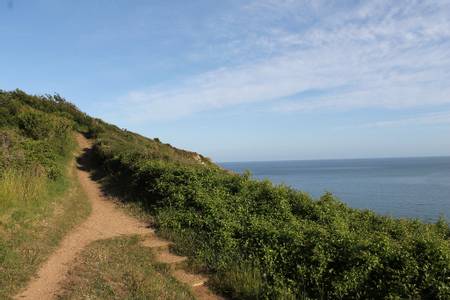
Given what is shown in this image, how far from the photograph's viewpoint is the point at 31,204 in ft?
39.7

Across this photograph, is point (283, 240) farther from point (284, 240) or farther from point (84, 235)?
point (84, 235)

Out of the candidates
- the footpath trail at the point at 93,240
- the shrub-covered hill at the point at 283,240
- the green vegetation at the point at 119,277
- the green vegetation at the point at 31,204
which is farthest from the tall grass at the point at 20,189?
the shrub-covered hill at the point at 283,240

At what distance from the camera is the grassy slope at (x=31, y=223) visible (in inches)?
318

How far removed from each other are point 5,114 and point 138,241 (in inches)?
695

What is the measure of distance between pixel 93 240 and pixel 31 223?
1700mm

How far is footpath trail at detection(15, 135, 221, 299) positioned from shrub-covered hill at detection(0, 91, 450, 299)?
435 mm

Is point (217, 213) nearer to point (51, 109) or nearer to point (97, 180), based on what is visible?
point (97, 180)

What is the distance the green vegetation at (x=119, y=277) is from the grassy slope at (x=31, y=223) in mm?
939

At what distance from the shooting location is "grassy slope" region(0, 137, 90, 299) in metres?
8.07

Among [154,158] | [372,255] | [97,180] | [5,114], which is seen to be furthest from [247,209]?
[5,114]

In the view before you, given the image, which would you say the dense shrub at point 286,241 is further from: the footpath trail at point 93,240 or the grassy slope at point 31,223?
the grassy slope at point 31,223

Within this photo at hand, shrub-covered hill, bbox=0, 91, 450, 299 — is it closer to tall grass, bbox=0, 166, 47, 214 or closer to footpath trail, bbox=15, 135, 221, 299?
footpath trail, bbox=15, 135, 221, 299

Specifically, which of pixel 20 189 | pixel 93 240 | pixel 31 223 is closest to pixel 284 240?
pixel 93 240

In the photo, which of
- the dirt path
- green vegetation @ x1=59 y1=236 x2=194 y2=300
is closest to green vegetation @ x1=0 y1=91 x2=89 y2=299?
the dirt path
